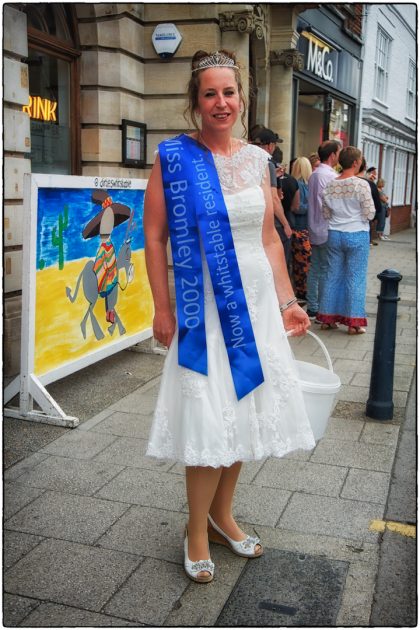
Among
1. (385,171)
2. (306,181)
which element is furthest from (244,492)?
(385,171)

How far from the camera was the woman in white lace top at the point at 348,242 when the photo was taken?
7230 millimetres

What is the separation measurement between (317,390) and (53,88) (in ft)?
17.6

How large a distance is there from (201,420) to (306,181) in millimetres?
6724

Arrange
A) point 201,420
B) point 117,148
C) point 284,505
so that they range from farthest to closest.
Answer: point 117,148
point 284,505
point 201,420

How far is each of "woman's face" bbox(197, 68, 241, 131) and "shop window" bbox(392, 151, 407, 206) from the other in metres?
24.6

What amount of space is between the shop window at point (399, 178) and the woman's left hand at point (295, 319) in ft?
79.7

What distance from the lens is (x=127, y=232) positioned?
19.1 ft

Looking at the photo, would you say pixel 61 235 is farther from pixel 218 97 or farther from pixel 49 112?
pixel 49 112

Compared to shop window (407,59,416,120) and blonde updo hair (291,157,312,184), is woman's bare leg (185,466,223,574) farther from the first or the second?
shop window (407,59,416,120)

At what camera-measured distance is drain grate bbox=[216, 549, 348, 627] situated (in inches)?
102

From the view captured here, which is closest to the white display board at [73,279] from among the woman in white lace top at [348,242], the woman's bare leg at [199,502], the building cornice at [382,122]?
the woman's bare leg at [199,502]

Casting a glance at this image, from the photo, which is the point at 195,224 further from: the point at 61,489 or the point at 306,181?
the point at 306,181

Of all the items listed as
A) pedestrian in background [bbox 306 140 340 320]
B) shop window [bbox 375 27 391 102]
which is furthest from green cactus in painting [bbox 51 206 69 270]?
shop window [bbox 375 27 391 102]

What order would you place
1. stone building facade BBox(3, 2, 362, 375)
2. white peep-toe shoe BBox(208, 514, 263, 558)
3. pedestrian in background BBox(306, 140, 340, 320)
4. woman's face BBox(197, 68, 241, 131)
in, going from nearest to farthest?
woman's face BBox(197, 68, 241, 131)
white peep-toe shoe BBox(208, 514, 263, 558)
stone building facade BBox(3, 2, 362, 375)
pedestrian in background BBox(306, 140, 340, 320)
